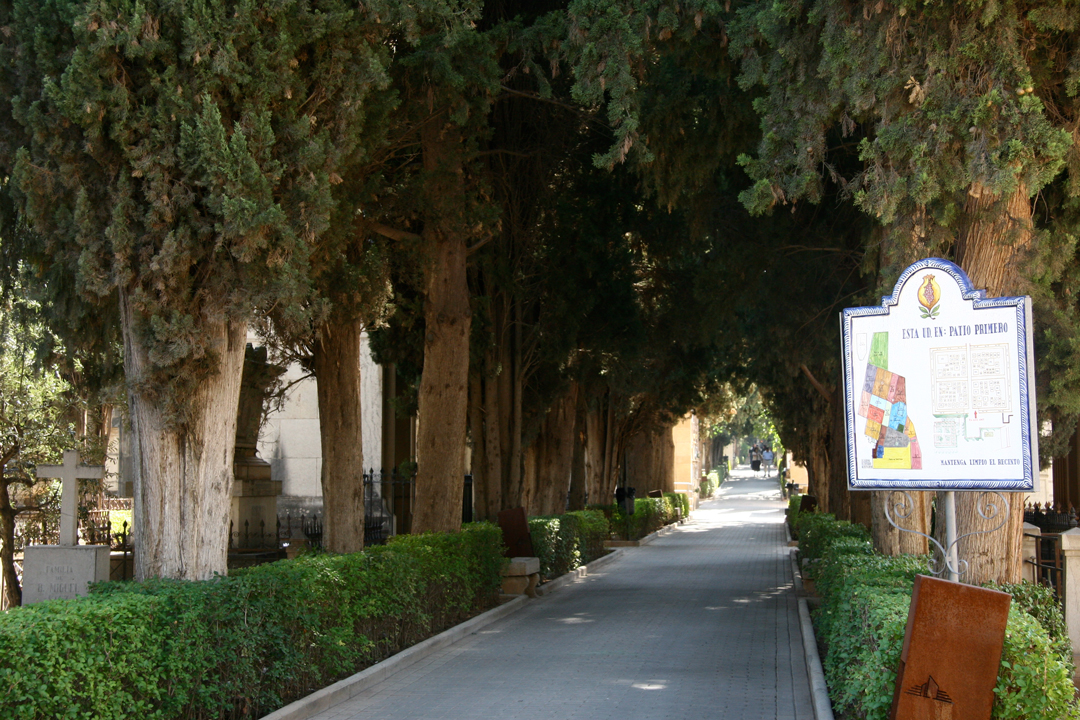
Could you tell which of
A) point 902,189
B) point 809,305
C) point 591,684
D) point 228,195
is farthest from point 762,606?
point 228,195

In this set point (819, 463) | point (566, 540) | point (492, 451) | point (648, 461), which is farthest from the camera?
point (648, 461)

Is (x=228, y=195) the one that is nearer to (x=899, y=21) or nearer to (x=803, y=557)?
(x=899, y=21)

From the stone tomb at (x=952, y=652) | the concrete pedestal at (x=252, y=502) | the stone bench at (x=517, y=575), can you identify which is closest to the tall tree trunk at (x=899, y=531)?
the stone tomb at (x=952, y=652)

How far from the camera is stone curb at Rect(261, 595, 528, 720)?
25.4 feet

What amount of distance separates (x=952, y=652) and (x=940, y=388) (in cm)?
179

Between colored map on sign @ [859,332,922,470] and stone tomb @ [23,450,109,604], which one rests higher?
colored map on sign @ [859,332,922,470]

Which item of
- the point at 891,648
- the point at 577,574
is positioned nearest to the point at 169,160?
the point at 891,648

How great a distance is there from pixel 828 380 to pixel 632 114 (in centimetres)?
1196

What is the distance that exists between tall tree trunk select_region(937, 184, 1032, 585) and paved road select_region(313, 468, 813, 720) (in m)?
1.89

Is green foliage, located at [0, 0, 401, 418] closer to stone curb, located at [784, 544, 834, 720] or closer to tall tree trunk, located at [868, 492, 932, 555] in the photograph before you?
stone curb, located at [784, 544, 834, 720]

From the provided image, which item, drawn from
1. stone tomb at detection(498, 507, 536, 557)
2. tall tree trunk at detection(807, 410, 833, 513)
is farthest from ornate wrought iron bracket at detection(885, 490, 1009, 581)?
tall tree trunk at detection(807, 410, 833, 513)

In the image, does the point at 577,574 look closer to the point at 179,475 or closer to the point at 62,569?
the point at 62,569

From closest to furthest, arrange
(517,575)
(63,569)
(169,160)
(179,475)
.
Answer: (169,160) < (179,475) < (63,569) < (517,575)

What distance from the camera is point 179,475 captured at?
7633 mm
